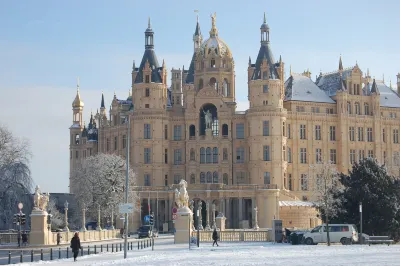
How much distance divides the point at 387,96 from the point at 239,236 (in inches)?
2515

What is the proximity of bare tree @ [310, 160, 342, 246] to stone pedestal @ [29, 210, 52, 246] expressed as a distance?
25413 millimetres

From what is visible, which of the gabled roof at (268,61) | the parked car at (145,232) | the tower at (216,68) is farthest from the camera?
the tower at (216,68)

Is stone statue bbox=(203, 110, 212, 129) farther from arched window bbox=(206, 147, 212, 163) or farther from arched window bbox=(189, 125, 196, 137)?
arched window bbox=(206, 147, 212, 163)

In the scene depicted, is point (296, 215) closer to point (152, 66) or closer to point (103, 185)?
point (103, 185)

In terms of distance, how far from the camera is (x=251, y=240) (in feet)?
260

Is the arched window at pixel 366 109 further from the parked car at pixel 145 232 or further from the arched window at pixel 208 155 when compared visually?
the parked car at pixel 145 232

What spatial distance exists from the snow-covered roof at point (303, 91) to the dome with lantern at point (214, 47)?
957cm

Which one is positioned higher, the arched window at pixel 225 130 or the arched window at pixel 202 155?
the arched window at pixel 225 130

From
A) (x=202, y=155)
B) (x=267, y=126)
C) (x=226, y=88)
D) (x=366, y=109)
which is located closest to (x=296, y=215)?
(x=267, y=126)

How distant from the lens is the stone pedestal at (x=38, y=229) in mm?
70562

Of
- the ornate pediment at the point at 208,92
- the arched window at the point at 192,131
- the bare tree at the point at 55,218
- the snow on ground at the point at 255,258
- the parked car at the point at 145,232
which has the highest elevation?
the ornate pediment at the point at 208,92

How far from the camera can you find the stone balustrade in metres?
79.2

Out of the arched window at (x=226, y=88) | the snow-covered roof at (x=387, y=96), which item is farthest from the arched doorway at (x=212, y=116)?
the snow-covered roof at (x=387, y=96)

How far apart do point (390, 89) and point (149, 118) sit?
39.1 m
